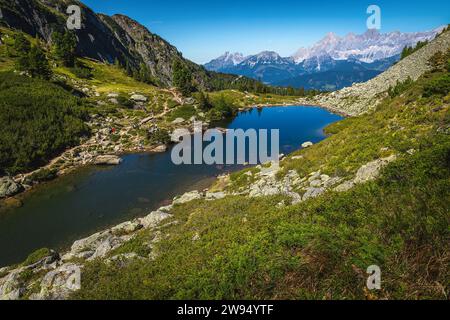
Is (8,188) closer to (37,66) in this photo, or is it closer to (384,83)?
(37,66)

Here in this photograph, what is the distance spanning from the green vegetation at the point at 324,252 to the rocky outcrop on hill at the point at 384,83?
206 ft

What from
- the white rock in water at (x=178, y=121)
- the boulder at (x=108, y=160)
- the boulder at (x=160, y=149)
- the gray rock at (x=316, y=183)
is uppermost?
the white rock in water at (x=178, y=121)

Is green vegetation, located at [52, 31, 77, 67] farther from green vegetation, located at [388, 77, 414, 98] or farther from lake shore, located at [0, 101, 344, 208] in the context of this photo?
green vegetation, located at [388, 77, 414, 98]

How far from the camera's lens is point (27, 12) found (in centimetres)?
15400

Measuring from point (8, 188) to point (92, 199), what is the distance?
43.7 ft

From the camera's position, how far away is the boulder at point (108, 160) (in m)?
51.3

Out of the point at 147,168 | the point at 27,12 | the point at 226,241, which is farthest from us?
the point at 27,12

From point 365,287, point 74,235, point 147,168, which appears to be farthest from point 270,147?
point 365,287

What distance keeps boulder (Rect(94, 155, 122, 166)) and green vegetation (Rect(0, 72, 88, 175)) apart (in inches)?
359

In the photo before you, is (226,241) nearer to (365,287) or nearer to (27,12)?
(365,287)

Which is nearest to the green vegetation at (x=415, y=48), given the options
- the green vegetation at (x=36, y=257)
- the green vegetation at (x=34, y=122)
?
the green vegetation at (x=34, y=122)

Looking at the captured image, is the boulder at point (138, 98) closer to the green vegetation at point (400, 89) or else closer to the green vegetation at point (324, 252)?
the green vegetation at point (400, 89)

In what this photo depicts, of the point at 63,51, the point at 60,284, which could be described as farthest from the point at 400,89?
the point at 63,51

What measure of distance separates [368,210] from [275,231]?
4.06 meters
